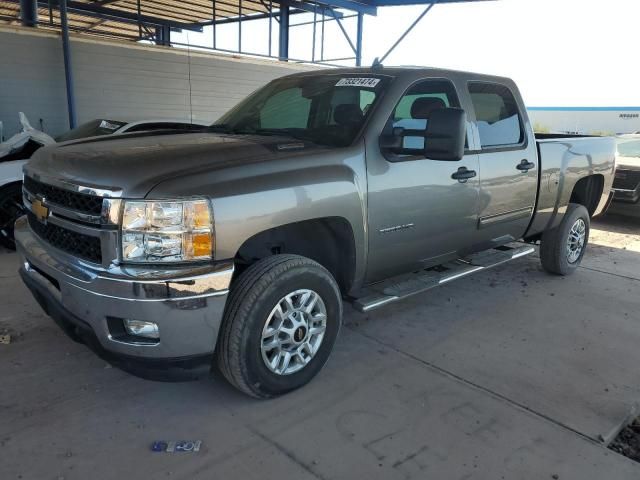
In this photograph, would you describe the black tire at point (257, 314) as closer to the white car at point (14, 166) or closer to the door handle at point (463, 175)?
the door handle at point (463, 175)

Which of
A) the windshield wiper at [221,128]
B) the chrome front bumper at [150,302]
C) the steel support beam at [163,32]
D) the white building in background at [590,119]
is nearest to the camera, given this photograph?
the chrome front bumper at [150,302]

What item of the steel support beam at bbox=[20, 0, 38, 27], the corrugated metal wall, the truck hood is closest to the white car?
the corrugated metal wall

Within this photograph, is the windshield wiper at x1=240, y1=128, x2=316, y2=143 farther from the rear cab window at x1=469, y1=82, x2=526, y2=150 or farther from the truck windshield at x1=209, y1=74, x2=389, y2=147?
the rear cab window at x1=469, y1=82, x2=526, y2=150

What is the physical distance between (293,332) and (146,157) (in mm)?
1275

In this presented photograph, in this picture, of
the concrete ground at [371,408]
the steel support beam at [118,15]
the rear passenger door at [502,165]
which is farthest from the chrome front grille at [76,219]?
the steel support beam at [118,15]

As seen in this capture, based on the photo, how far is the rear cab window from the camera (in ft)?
14.4

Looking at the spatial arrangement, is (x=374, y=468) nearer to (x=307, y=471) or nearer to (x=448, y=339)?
(x=307, y=471)

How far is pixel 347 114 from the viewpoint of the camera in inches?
145

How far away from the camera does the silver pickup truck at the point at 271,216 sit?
261 cm

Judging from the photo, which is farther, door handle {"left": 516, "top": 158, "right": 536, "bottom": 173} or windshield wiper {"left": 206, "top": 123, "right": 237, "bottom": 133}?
door handle {"left": 516, "top": 158, "right": 536, "bottom": 173}

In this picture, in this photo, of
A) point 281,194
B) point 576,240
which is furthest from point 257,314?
point 576,240

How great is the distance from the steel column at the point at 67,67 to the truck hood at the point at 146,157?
6.45 metres

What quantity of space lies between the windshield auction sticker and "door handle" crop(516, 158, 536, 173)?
1.63m

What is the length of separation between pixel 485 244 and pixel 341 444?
2508 mm
